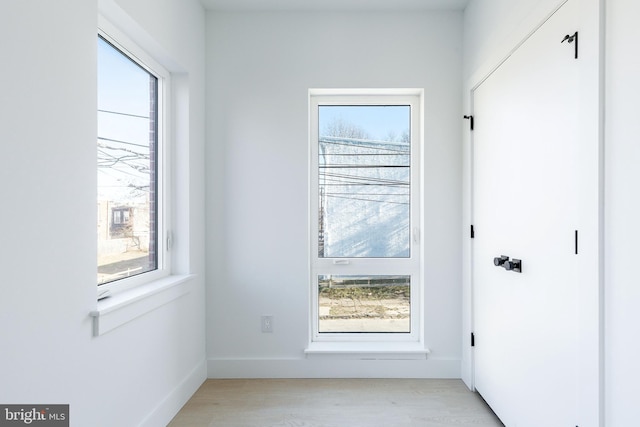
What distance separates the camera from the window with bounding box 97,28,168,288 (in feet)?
5.85

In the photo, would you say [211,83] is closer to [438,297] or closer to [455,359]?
[438,297]

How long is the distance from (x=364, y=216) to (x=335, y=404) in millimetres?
1281

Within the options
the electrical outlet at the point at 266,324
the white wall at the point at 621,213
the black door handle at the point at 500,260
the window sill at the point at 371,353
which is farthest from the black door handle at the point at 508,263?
the electrical outlet at the point at 266,324

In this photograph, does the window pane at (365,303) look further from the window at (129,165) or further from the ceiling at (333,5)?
the ceiling at (333,5)

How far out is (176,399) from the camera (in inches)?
89.0

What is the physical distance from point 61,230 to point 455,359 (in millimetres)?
2497

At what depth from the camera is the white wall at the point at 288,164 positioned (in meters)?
2.72

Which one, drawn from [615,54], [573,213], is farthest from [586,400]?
[615,54]

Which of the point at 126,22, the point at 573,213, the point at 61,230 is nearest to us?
the point at 61,230

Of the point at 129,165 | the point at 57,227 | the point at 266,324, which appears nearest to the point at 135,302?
the point at 57,227

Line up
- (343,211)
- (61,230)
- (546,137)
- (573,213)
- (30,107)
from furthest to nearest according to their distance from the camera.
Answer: (343,211) < (546,137) < (573,213) < (61,230) < (30,107)

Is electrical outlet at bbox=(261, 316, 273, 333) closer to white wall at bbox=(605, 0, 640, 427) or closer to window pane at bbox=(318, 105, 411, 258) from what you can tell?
window pane at bbox=(318, 105, 411, 258)

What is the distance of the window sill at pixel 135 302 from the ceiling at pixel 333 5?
185 cm

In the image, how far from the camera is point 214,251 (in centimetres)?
276
